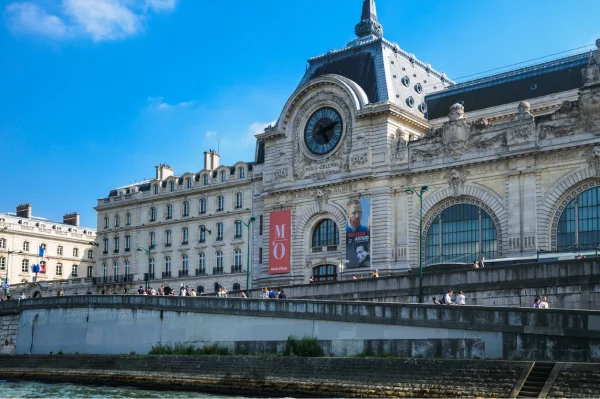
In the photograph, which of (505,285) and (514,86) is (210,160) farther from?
(505,285)

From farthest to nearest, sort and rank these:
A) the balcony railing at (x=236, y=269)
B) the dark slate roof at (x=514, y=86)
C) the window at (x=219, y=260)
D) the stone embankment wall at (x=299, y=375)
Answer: the window at (x=219, y=260), the balcony railing at (x=236, y=269), the dark slate roof at (x=514, y=86), the stone embankment wall at (x=299, y=375)

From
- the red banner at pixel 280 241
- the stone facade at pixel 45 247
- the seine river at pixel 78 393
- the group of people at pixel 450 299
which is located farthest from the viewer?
the stone facade at pixel 45 247

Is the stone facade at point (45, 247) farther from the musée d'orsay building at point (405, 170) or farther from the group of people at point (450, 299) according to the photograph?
the group of people at point (450, 299)

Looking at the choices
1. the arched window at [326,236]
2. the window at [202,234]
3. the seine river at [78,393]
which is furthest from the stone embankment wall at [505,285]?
the window at [202,234]

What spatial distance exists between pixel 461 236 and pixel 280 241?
1504cm

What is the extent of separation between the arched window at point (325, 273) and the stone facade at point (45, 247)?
100 feet

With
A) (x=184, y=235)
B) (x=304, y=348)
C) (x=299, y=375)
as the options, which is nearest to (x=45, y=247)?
(x=184, y=235)

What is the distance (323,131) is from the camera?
64.0 meters

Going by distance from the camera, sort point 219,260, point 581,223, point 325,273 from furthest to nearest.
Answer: point 219,260
point 325,273
point 581,223

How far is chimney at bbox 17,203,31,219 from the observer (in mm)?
103625

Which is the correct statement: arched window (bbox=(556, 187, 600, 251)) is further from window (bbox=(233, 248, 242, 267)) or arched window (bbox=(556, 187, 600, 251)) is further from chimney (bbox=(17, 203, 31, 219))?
chimney (bbox=(17, 203, 31, 219))

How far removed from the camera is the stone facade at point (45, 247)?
9225 centimetres

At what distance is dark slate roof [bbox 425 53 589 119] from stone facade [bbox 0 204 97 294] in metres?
40.1

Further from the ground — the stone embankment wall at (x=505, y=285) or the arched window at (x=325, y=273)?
the arched window at (x=325, y=273)
